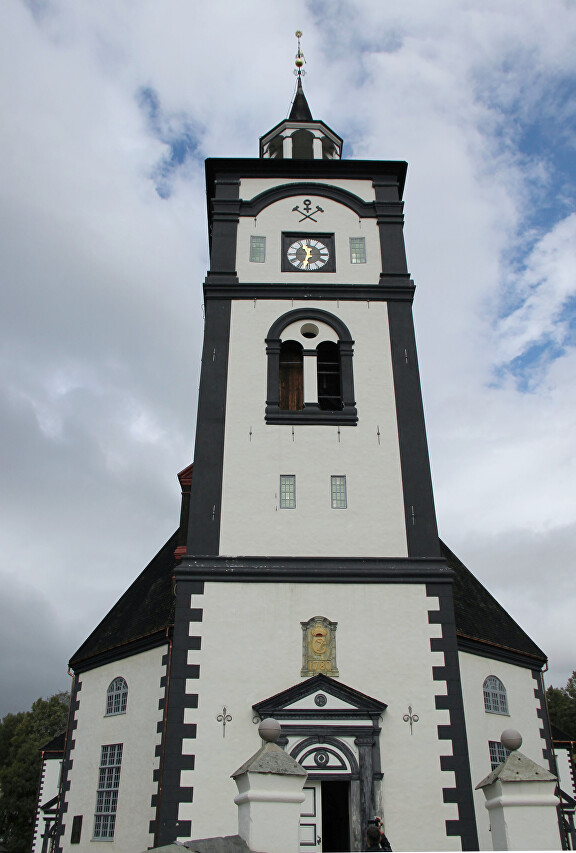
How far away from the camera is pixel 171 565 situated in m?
21.6

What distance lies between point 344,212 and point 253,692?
45.7 feet

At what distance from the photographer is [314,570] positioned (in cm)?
1634

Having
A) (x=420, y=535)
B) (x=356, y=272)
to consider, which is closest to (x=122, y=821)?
(x=420, y=535)

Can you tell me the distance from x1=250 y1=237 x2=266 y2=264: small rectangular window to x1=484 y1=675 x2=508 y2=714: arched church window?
40.8ft

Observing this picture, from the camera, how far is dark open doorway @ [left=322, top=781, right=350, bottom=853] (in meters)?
14.8

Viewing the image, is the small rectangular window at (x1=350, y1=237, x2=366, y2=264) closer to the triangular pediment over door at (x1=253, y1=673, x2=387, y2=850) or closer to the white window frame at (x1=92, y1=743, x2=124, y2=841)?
the triangular pediment over door at (x1=253, y1=673, x2=387, y2=850)

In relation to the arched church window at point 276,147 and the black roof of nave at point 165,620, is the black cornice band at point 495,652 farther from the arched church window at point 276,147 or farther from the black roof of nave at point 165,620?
the arched church window at point 276,147

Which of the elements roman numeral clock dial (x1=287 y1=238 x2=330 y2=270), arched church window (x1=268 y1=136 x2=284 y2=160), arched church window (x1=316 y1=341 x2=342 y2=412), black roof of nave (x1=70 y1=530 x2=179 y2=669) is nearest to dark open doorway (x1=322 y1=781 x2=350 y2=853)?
black roof of nave (x1=70 y1=530 x2=179 y2=669)

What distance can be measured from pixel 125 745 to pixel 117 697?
4.49 feet

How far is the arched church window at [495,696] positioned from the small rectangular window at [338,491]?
19.0 feet

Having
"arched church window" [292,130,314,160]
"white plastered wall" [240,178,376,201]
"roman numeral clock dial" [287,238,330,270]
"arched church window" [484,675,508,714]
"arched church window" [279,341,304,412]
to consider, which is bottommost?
"arched church window" [484,675,508,714]

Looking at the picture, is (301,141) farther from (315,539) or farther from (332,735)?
(332,735)

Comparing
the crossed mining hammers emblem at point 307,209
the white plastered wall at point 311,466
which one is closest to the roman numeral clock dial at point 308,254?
the crossed mining hammers emblem at point 307,209

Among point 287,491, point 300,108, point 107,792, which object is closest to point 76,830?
point 107,792
